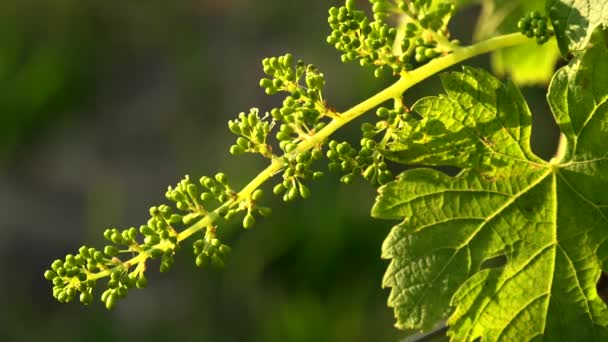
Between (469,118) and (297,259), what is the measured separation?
5008mm

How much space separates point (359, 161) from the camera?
153 cm

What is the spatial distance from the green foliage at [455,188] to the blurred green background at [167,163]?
4362 mm

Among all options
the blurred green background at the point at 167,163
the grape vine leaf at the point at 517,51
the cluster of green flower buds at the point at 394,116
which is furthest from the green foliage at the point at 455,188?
the blurred green background at the point at 167,163

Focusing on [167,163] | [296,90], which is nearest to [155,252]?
[296,90]

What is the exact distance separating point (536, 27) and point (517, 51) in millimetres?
1004

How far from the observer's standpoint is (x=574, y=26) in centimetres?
156

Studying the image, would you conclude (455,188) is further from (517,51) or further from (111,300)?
(517,51)

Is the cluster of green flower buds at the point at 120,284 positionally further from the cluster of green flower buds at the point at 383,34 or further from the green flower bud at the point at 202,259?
the cluster of green flower buds at the point at 383,34

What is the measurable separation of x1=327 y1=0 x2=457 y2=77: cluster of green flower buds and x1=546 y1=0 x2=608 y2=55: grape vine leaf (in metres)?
0.18

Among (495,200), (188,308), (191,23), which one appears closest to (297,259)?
(188,308)

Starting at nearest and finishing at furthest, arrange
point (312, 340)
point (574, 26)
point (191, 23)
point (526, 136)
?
1. point (574, 26)
2. point (526, 136)
3. point (312, 340)
4. point (191, 23)

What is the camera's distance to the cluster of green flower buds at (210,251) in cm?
155

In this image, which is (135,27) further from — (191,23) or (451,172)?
(451,172)

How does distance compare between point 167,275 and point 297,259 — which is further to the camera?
point 167,275
